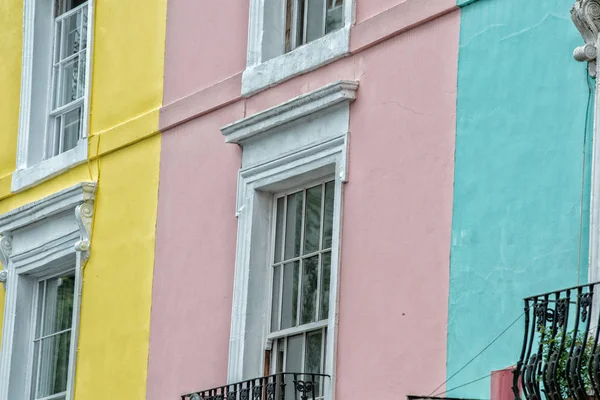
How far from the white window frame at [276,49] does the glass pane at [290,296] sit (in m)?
1.42

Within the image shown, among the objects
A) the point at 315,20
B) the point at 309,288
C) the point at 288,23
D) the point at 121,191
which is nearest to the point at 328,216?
the point at 309,288

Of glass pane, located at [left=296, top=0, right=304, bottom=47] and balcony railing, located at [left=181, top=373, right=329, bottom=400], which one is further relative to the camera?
glass pane, located at [left=296, top=0, right=304, bottom=47]

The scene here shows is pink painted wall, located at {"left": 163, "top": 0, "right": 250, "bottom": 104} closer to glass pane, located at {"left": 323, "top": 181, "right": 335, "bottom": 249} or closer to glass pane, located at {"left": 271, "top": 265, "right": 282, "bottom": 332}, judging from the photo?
glass pane, located at {"left": 323, "top": 181, "right": 335, "bottom": 249}

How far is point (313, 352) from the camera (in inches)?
564

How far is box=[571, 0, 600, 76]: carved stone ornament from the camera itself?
12.0 meters

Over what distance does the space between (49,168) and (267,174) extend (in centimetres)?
344

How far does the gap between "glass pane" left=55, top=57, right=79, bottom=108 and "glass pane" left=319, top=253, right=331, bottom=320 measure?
14.7 ft

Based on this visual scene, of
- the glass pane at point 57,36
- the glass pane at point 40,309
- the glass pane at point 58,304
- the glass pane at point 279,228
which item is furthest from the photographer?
the glass pane at point 57,36

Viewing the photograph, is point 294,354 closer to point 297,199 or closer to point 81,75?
point 297,199

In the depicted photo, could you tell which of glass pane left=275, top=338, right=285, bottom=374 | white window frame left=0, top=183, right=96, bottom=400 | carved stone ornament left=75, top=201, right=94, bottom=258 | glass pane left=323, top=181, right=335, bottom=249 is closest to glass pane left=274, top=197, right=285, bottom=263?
glass pane left=323, top=181, right=335, bottom=249

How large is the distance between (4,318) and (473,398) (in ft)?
21.4

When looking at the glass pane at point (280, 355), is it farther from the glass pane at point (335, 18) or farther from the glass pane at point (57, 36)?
the glass pane at point (57, 36)

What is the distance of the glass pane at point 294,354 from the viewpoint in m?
14.5

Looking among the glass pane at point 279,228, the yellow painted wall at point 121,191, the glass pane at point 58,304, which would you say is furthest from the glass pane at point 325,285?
the glass pane at point 58,304
